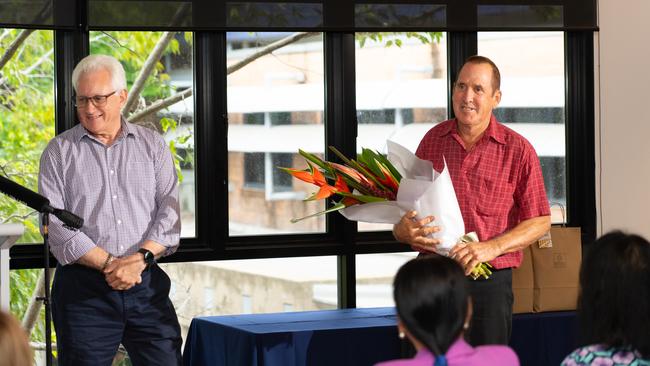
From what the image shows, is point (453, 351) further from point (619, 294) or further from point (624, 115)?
point (624, 115)

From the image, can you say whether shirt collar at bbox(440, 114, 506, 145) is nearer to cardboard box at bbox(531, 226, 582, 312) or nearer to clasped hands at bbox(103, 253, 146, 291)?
cardboard box at bbox(531, 226, 582, 312)

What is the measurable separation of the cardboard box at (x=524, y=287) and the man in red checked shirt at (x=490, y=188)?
892 millimetres

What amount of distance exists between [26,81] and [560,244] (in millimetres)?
2635

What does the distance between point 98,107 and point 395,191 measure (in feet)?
3.84

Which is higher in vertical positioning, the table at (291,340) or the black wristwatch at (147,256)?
the black wristwatch at (147,256)

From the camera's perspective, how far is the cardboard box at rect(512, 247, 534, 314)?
191 inches

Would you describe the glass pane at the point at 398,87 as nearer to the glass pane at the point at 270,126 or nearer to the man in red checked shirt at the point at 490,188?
the glass pane at the point at 270,126

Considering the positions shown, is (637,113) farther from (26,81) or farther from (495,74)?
(26,81)

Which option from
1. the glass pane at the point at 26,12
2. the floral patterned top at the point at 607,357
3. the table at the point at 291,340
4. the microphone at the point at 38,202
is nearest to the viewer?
the floral patterned top at the point at 607,357

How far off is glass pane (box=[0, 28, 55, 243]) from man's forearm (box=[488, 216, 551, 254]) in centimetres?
214

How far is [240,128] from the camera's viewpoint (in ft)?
16.6

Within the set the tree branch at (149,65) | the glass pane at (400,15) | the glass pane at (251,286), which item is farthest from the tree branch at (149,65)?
the glass pane at (400,15)

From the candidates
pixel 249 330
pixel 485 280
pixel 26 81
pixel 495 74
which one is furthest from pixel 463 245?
pixel 26 81

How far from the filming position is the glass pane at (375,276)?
17.3 feet
